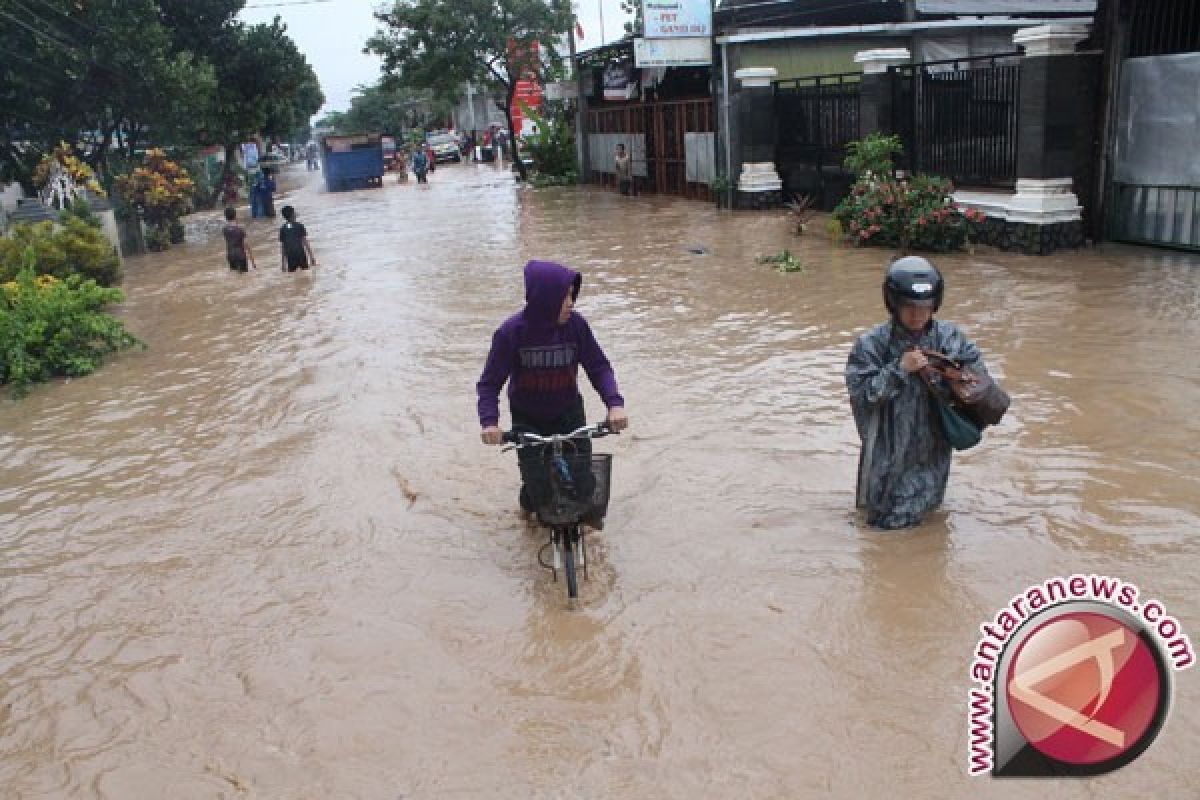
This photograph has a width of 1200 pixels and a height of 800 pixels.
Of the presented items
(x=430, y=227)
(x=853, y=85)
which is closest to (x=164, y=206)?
(x=430, y=227)

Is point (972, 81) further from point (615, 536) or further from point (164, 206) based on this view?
point (164, 206)

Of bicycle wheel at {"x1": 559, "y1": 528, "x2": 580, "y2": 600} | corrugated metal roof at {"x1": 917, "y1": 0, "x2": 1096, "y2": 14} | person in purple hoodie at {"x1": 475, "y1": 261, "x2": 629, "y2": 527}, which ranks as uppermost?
corrugated metal roof at {"x1": 917, "y1": 0, "x2": 1096, "y2": 14}

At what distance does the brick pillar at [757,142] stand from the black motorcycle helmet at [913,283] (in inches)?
617

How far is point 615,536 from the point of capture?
565 cm

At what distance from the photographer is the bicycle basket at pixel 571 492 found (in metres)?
4.45

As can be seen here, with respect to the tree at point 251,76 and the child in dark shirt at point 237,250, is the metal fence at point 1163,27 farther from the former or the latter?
the tree at point 251,76

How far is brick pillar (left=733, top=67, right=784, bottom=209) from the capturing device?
64.0ft

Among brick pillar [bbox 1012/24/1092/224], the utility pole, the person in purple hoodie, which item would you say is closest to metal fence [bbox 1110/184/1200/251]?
brick pillar [bbox 1012/24/1092/224]

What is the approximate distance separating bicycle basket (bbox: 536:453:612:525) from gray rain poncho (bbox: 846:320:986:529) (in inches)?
52.1

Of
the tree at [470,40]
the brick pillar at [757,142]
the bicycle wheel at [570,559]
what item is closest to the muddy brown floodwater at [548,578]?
the bicycle wheel at [570,559]

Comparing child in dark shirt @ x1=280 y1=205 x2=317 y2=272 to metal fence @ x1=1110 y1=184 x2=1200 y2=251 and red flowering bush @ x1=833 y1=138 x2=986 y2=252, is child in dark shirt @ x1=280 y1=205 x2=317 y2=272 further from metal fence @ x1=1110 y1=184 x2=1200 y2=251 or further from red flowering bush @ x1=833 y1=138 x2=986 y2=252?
metal fence @ x1=1110 y1=184 x2=1200 y2=251

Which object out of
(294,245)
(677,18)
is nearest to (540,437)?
(294,245)

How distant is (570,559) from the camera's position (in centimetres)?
479

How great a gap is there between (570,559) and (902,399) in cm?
175
